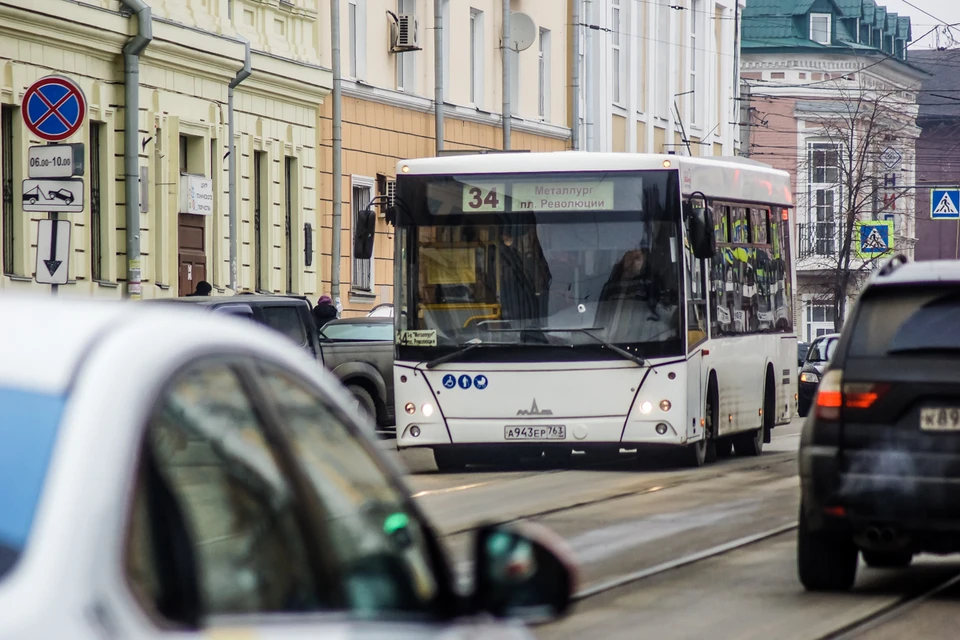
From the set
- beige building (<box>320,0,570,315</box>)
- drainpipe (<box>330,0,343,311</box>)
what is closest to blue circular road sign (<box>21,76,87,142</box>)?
drainpipe (<box>330,0,343,311</box>)

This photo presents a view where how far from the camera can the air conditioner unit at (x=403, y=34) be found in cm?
3662

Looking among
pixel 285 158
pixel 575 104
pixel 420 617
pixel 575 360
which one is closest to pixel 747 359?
pixel 575 360

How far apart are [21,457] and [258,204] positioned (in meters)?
30.9

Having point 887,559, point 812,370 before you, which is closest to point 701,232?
point 887,559

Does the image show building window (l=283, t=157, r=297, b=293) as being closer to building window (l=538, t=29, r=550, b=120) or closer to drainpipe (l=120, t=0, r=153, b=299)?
drainpipe (l=120, t=0, r=153, b=299)

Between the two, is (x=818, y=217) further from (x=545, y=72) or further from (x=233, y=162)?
(x=233, y=162)

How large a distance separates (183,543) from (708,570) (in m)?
8.56

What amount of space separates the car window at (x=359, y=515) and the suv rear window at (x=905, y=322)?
610 cm

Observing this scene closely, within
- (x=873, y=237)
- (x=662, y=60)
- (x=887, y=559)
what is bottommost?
(x=887, y=559)

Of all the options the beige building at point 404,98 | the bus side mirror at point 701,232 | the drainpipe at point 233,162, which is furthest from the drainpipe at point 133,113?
the bus side mirror at point 701,232

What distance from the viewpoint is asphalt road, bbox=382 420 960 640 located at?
29.3 ft

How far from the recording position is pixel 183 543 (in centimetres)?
260

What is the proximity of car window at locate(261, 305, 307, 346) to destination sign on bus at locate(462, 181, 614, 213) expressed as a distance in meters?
2.85

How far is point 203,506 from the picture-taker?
2838 millimetres
